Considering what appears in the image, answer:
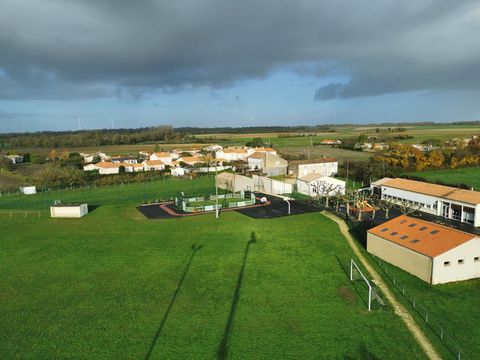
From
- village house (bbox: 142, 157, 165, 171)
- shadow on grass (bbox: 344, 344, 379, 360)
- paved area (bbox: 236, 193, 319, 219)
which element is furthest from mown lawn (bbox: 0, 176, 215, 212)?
shadow on grass (bbox: 344, 344, 379, 360)

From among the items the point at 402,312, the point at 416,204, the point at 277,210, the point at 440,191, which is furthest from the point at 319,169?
the point at 402,312

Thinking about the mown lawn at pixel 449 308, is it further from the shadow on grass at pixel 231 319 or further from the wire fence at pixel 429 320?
the shadow on grass at pixel 231 319

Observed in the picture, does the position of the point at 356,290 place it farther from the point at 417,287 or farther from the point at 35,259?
the point at 35,259

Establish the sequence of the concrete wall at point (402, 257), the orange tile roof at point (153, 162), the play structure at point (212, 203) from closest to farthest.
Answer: the concrete wall at point (402, 257) < the play structure at point (212, 203) < the orange tile roof at point (153, 162)

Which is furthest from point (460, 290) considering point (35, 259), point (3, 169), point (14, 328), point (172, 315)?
point (3, 169)

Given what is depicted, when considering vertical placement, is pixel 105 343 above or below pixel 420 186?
below

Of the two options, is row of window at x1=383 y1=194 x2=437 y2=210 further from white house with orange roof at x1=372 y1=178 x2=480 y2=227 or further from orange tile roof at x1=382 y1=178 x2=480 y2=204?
orange tile roof at x1=382 y1=178 x2=480 y2=204

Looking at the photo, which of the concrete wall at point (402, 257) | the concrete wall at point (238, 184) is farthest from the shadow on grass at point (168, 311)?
the concrete wall at point (238, 184)

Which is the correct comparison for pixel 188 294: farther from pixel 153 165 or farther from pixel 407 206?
pixel 153 165
